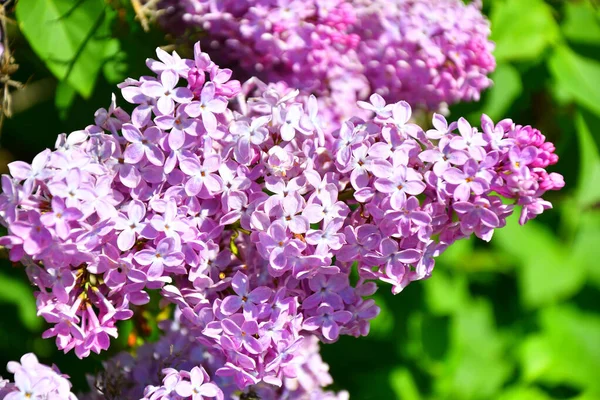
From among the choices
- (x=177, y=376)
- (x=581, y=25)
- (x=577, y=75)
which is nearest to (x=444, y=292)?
(x=577, y=75)

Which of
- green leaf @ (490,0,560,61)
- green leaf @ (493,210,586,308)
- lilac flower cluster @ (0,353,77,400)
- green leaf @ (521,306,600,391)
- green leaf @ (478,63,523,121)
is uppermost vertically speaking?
green leaf @ (490,0,560,61)

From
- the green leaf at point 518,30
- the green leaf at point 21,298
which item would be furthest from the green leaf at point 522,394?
the green leaf at point 21,298

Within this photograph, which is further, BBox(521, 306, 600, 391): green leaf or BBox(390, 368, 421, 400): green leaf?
BBox(521, 306, 600, 391): green leaf

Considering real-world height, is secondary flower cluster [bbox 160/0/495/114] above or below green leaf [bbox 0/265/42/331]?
above

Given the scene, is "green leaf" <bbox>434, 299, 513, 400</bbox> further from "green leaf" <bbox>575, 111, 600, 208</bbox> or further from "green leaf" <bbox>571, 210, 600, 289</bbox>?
"green leaf" <bbox>575, 111, 600, 208</bbox>

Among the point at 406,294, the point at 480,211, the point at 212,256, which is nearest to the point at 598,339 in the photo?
the point at 406,294

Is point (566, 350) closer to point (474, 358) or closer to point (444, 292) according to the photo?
point (474, 358)

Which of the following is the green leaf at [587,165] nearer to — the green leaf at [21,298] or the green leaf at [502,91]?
the green leaf at [502,91]

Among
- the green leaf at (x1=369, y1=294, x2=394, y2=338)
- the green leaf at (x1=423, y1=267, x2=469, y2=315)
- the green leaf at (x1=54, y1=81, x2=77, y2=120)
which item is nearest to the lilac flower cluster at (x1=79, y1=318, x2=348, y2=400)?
the green leaf at (x1=54, y1=81, x2=77, y2=120)
